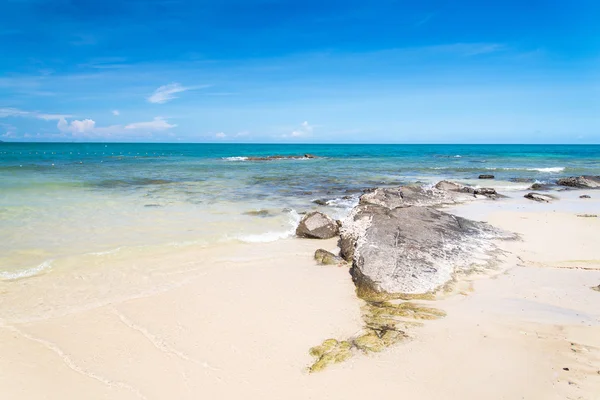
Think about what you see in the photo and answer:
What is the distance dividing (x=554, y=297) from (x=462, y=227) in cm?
374

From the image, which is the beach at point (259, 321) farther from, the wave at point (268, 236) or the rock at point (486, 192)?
the rock at point (486, 192)

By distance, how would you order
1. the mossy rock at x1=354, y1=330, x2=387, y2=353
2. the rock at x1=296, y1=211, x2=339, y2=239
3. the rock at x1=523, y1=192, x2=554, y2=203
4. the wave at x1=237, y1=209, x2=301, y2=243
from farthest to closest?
1. the rock at x1=523, y1=192, x2=554, y2=203
2. the rock at x1=296, y1=211, x2=339, y2=239
3. the wave at x1=237, y1=209, x2=301, y2=243
4. the mossy rock at x1=354, y1=330, x2=387, y2=353

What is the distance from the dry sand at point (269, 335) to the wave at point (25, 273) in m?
0.36

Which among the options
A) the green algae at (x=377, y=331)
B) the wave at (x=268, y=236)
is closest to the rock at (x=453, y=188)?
the wave at (x=268, y=236)

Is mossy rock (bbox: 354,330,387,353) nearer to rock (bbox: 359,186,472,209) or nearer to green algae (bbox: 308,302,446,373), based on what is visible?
green algae (bbox: 308,302,446,373)

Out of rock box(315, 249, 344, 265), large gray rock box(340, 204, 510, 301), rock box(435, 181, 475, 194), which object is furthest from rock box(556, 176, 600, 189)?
rock box(315, 249, 344, 265)

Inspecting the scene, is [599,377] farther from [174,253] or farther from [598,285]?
[174,253]

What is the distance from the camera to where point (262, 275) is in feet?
27.1

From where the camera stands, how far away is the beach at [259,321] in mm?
4648

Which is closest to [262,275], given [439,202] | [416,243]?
[416,243]

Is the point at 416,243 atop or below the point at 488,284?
atop

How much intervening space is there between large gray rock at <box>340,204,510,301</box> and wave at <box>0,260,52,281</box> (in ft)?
23.5

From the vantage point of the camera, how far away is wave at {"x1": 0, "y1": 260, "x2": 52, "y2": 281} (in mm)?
8144

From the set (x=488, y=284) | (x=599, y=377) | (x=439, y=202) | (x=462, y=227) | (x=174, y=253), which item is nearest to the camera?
(x=599, y=377)
